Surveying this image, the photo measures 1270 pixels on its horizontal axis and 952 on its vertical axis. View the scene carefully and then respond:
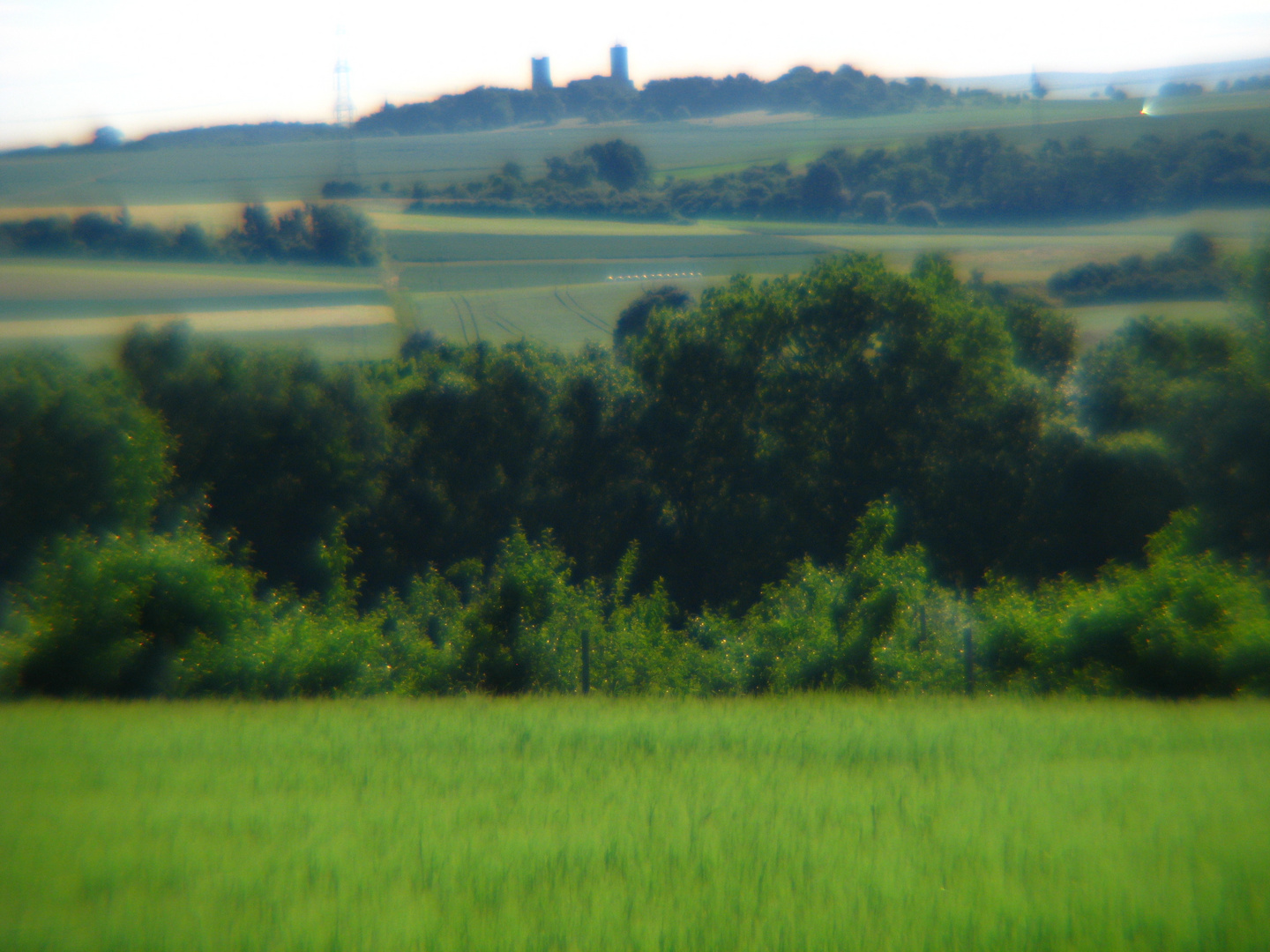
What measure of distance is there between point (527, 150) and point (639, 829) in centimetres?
4996

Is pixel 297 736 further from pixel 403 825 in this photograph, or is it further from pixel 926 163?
pixel 926 163

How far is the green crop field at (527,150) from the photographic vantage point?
30000mm

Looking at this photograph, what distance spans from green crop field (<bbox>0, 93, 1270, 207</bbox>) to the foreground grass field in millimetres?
21343

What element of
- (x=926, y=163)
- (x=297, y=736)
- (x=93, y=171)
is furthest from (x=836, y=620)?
(x=93, y=171)

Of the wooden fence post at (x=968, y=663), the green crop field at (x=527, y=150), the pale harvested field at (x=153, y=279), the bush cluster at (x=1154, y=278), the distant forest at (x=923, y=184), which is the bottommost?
the wooden fence post at (x=968, y=663)

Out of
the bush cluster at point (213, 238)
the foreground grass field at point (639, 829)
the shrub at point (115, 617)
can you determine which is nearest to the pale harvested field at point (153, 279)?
the bush cluster at point (213, 238)

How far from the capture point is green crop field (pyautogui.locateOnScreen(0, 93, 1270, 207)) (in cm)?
3000

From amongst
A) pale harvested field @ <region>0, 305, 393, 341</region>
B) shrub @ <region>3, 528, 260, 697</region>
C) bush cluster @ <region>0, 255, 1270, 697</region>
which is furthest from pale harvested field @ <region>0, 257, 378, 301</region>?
shrub @ <region>3, 528, 260, 697</region>

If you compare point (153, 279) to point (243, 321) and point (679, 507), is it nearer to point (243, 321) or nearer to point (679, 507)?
point (243, 321)

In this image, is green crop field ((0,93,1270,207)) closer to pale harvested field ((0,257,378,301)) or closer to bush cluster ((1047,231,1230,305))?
pale harvested field ((0,257,378,301))

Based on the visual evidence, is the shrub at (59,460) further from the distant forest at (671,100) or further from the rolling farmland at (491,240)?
the distant forest at (671,100)

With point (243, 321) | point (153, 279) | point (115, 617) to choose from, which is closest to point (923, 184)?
point (243, 321)

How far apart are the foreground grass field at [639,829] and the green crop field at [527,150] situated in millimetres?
21343

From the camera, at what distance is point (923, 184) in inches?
1427
